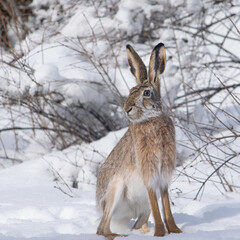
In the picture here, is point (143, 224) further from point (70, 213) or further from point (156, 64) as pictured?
point (156, 64)

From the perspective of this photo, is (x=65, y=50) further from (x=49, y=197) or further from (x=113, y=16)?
(x=49, y=197)

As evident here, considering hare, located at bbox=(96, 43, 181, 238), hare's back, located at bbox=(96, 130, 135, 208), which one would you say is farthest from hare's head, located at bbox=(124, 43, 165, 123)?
hare's back, located at bbox=(96, 130, 135, 208)

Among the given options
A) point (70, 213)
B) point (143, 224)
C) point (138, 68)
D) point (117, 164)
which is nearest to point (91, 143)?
point (70, 213)

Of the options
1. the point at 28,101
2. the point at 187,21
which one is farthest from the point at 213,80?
the point at 28,101

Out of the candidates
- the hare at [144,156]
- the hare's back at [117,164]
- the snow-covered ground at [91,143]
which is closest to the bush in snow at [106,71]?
the snow-covered ground at [91,143]

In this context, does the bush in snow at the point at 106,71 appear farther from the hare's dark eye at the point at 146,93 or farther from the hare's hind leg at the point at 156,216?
the hare's dark eye at the point at 146,93

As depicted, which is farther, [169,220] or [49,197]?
[49,197]

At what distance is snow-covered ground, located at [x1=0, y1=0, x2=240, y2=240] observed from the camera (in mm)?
3828

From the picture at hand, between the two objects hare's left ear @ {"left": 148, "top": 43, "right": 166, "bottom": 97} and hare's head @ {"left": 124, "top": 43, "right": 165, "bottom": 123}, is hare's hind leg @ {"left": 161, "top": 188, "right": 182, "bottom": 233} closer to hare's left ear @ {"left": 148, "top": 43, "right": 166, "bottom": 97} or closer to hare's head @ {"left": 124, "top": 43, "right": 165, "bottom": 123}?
hare's head @ {"left": 124, "top": 43, "right": 165, "bottom": 123}

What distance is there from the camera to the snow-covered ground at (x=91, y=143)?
383 cm

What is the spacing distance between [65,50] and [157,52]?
3.44 metres

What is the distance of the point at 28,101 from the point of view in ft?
19.9

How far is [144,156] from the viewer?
3098 mm

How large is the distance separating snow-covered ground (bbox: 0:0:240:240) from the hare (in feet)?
0.69
